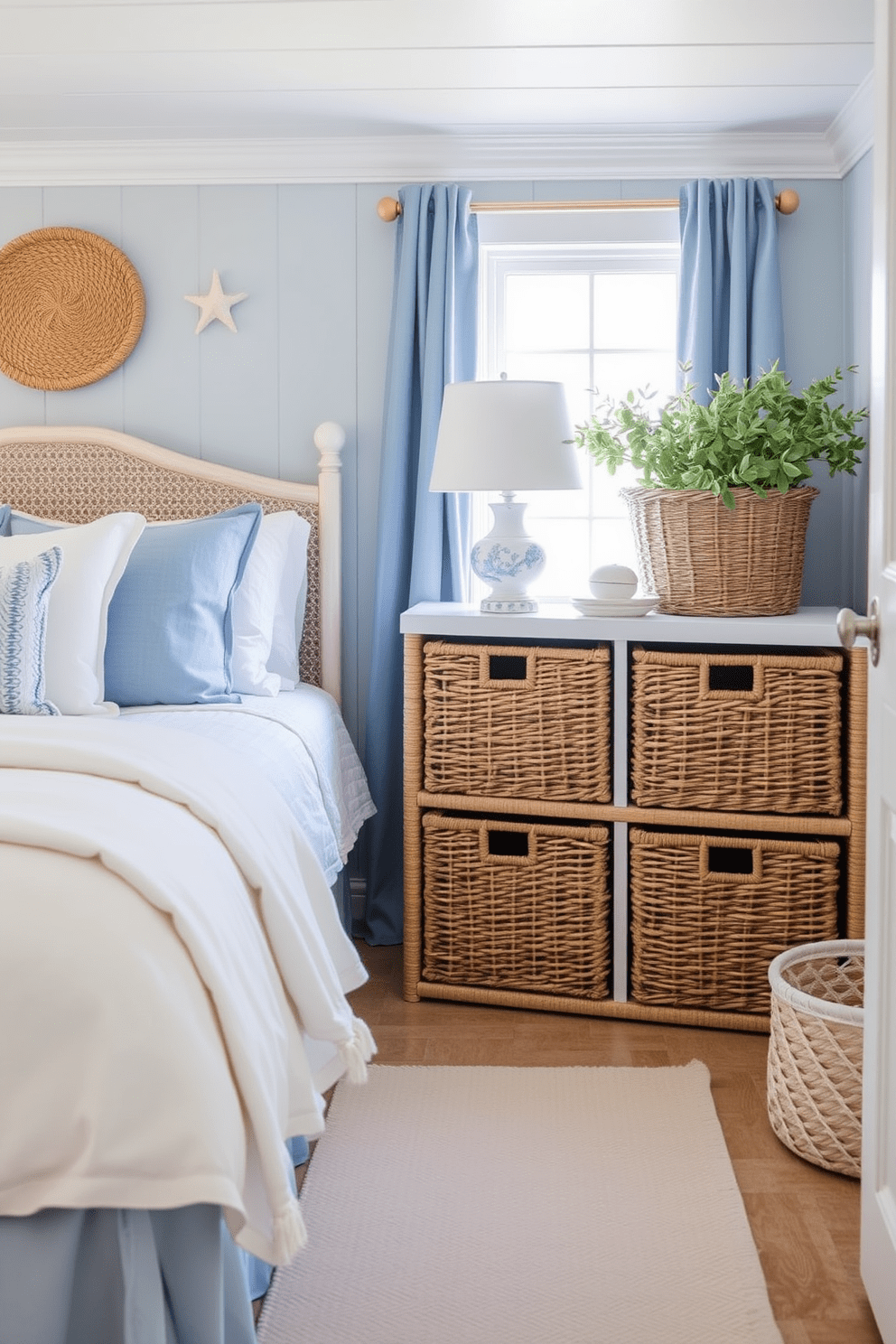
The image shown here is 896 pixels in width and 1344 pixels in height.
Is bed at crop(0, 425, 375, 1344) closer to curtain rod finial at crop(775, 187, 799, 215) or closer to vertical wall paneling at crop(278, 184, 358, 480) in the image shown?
vertical wall paneling at crop(278, 184, 358, 480)

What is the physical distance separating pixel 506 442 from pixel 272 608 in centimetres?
73

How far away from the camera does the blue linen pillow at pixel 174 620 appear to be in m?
2.71

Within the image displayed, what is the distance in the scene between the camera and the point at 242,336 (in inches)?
134

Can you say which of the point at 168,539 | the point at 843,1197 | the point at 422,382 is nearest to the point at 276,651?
the point at 168,539

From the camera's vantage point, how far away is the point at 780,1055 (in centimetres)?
224

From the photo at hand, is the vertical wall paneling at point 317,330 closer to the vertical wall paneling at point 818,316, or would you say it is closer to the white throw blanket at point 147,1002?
the vertical wall paneling at point 818,316

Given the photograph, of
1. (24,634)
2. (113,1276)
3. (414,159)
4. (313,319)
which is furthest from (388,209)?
(113,1276)

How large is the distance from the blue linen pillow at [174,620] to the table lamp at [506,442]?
0.56 metres

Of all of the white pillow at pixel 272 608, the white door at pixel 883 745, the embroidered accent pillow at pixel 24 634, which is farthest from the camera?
the white pillow at pixel 272 608

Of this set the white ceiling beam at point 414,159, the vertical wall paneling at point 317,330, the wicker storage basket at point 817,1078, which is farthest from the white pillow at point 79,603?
the wicker storage basket at point 817,1078

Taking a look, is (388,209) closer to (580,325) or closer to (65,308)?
(580,325)

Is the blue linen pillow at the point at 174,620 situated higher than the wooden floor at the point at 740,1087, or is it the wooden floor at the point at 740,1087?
the blue linen pillow at the point at 174,620

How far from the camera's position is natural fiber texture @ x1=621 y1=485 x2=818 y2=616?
109 inches

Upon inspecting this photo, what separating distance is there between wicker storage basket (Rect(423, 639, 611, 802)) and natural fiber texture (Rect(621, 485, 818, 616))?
267 millimetres
